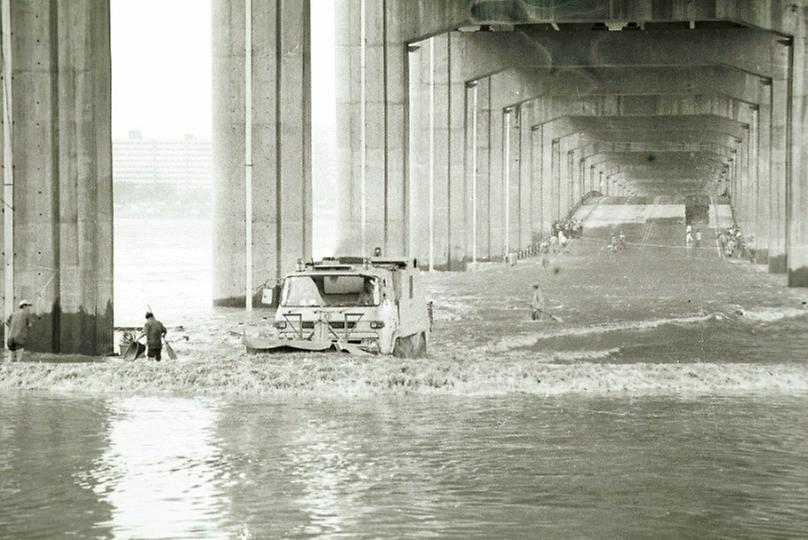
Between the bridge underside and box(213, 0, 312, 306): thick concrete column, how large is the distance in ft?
0.18

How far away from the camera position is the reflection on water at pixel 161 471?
557 inches

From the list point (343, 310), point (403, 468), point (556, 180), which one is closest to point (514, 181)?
point (556, 180)

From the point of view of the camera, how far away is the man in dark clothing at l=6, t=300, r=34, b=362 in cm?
2739

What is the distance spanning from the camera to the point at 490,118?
89.6 meters

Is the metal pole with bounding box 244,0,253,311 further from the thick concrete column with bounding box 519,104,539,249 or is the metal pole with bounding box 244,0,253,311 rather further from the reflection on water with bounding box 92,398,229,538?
the thick concrete column with bounding box 519,104,539,249

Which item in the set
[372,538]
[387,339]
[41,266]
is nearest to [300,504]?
[372,538]

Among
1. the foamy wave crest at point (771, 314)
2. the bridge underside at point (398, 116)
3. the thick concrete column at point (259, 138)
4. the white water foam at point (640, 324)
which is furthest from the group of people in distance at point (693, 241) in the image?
the thick concrete column at point (259, 138)

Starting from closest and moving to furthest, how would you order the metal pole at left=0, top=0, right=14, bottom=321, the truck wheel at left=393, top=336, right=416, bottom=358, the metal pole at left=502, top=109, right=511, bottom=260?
the truck wheel at left=393, top=336, right=416, bottom=358
the metal pole at left=0, top=0, right=14, bottom=321
the metal pole at left=502, top=109, right=511, bottom=260

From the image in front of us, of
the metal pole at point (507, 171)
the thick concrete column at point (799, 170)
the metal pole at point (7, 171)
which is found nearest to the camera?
the metal pole at point (7, 171)

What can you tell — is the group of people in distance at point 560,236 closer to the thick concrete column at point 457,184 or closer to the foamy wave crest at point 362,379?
the thick concrete column at point 457,184

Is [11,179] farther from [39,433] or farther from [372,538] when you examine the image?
[372,538]

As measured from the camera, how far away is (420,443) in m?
19.0

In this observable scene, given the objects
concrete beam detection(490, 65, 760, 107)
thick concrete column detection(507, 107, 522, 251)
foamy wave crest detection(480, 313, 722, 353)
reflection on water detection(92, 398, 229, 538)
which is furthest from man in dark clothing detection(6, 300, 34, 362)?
thick concrete column detection(507, 107, 522, 251)

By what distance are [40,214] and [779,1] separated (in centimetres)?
3834
